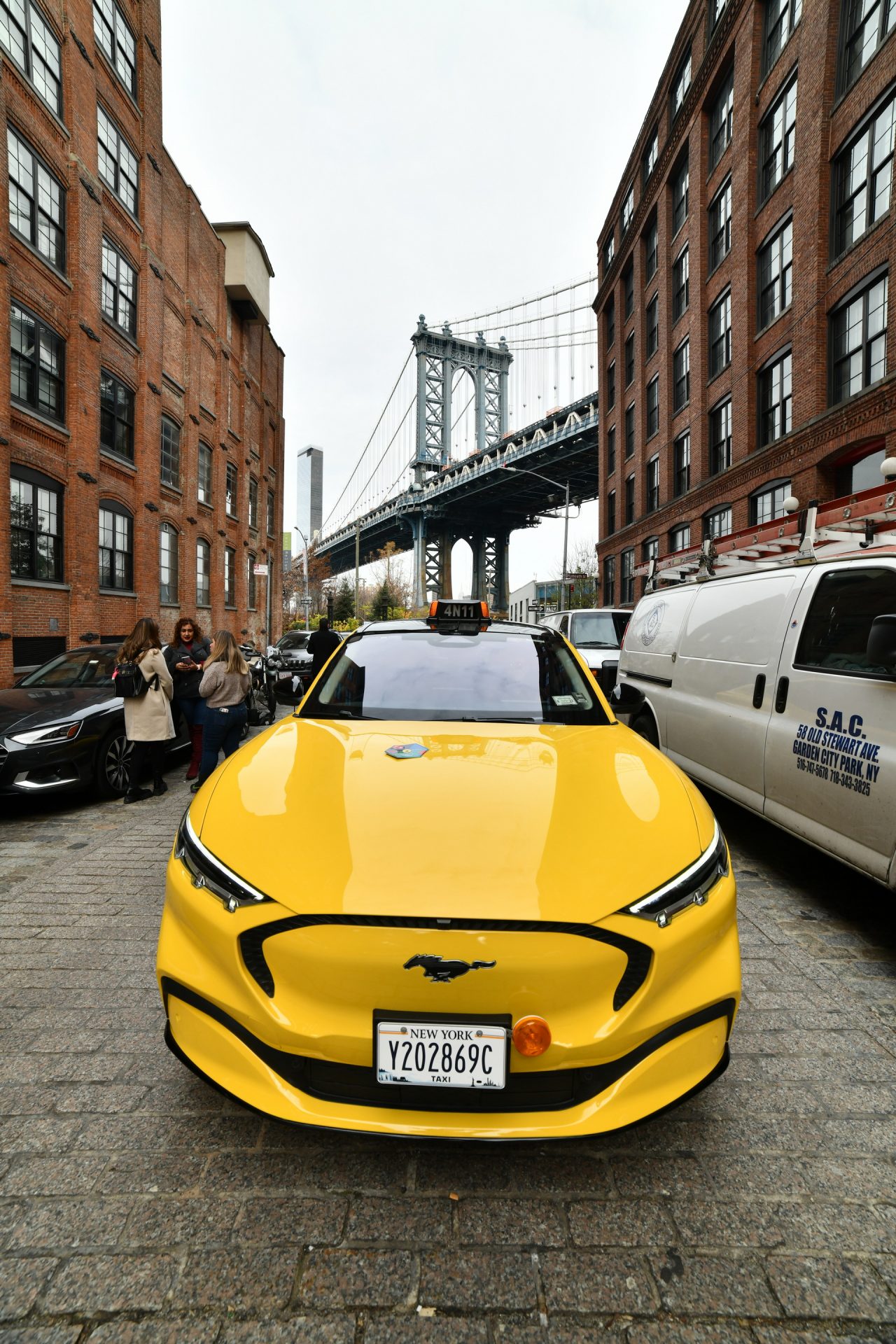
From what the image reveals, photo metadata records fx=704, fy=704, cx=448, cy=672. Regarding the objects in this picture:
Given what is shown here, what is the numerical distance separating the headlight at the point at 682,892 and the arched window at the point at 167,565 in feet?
71.9

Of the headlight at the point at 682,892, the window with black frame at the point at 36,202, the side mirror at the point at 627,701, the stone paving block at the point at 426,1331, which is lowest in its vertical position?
the stone paving block at the point at 426,1331

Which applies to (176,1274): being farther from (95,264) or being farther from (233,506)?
(233,506)

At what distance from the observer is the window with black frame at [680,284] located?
90.7ft

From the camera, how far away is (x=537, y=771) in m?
2.48

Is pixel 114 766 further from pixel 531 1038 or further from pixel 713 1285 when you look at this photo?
pixel 713 1285

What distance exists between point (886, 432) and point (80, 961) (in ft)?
59.2

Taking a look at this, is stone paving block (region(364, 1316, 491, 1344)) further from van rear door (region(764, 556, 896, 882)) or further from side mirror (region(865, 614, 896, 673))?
side mirror (region(865, 614, 896, 673))

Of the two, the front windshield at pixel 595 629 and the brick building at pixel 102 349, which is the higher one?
the brick building at pixel 102 349

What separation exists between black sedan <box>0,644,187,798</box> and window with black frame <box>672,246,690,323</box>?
27.5 metres

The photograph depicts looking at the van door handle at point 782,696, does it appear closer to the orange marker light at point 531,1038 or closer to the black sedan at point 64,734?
the orange marker light at point 531,1038

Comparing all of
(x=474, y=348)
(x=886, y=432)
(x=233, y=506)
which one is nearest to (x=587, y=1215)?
(x=886, y=432)

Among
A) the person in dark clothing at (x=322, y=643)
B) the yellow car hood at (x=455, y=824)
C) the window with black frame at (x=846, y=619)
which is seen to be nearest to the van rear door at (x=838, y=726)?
the window with black frame at (x=846, y=619)

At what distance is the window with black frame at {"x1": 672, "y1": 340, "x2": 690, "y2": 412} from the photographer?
27.5 metres

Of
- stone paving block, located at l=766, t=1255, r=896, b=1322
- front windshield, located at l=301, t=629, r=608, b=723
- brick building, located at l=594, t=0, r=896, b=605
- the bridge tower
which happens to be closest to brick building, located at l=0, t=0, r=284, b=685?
front windshield, located at l=301, t=629, r=608, b=723
